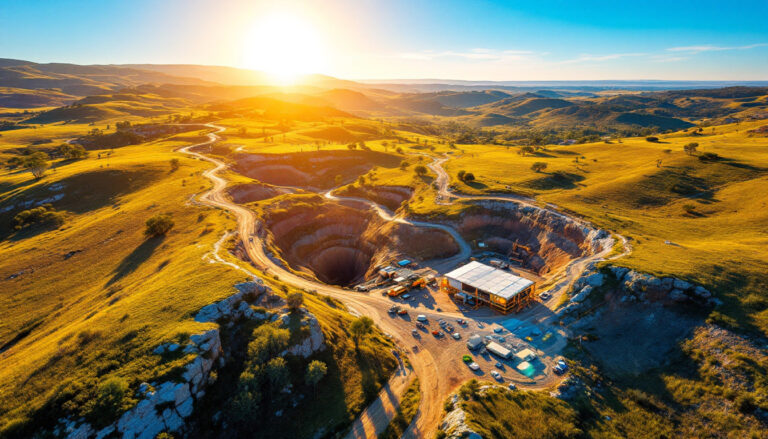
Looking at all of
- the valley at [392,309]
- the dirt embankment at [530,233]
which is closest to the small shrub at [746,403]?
the valley at [392,309]

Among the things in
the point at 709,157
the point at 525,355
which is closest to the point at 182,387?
the point at 525,355

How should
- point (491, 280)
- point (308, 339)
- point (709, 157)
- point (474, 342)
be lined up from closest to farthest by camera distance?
point (308, 339) < point (474, 342) < point (491, 280) < point (709, 157)

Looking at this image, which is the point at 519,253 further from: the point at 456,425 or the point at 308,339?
the point at 308,339

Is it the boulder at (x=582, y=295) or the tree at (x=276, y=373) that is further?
the boulder at (x=582, y=295)

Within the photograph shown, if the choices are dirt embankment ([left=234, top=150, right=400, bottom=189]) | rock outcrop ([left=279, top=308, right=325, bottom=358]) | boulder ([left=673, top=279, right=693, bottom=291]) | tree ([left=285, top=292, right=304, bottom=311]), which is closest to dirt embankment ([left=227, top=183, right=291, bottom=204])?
dirt embankment ([left=234, top=150, right=400, bottom=189])

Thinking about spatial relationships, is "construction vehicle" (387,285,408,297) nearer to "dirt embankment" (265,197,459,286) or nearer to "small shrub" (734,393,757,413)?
"dirt embankment" (265,197,459,286)

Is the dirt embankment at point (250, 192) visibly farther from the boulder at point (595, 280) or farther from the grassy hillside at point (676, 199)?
the boulder at point (595, 280)

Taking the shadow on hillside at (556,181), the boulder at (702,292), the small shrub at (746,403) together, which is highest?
the shadow on hillside at (556,181)

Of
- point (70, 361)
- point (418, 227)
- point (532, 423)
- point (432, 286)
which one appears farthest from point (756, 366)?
point (70, 361)
